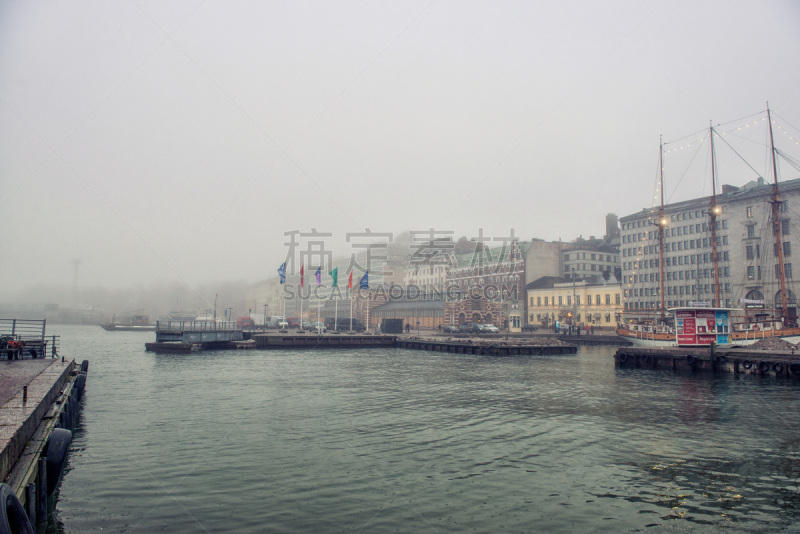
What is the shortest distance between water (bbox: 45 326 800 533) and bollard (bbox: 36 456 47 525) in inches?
21.8

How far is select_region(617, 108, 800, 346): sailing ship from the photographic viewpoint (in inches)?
2238

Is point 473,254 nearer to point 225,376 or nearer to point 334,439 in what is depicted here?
point 225,376

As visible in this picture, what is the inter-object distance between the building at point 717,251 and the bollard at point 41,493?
8913 centimetres

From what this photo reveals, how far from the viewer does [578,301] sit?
125 m

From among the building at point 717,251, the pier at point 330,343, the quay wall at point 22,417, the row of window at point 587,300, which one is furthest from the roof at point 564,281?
the quay wall at point 22,417

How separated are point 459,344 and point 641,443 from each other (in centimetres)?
5544

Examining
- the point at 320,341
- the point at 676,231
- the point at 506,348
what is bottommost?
the point at 506,348

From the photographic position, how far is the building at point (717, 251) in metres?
98.7

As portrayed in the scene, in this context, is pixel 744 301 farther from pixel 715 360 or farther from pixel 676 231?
pixel 676 231

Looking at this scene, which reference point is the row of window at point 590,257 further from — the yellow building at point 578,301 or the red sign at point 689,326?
the red sign at point 689,326

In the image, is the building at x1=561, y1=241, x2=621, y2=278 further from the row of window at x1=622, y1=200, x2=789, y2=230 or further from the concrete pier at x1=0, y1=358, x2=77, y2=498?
the concrete pier at x1=0, y1=358, x2=77, y2=498

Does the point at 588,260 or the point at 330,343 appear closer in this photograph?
the point at 330,343

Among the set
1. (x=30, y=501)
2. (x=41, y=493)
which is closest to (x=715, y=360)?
(x=41, y=493)

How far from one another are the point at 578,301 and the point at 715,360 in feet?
261
